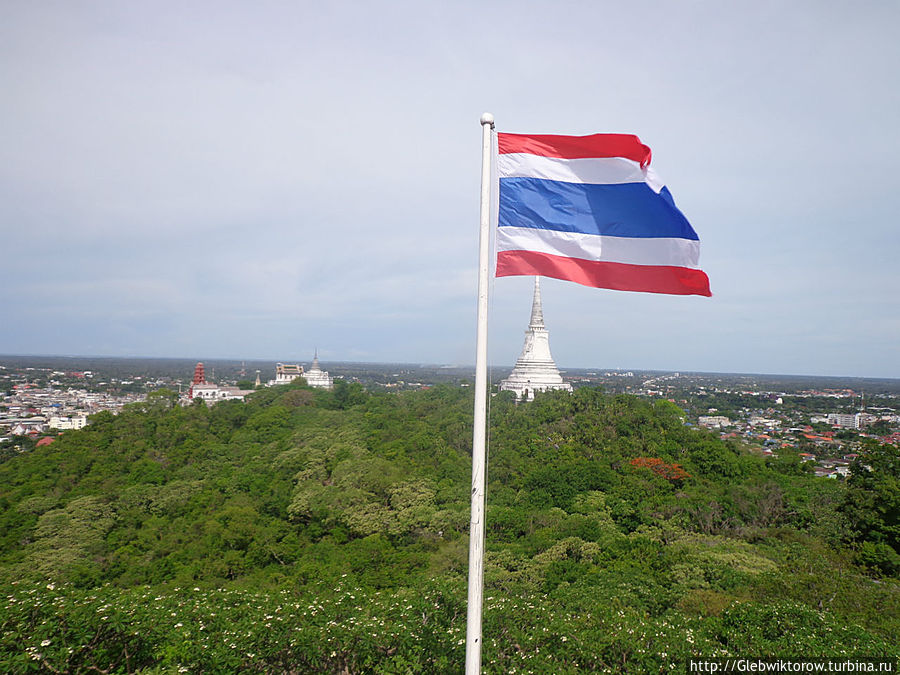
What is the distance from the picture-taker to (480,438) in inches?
179

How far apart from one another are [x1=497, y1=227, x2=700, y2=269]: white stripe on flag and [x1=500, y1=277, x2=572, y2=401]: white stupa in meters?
35.0

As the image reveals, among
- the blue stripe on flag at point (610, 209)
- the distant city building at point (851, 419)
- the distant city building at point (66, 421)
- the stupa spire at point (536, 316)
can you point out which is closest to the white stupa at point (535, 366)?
the stupa spire at point (536, 316)

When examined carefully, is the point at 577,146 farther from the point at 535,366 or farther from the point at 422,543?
the point at 535,366

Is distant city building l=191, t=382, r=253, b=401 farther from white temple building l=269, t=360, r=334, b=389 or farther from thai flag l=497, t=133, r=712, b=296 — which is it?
thai flag l=497, t=133, r=712, b=296

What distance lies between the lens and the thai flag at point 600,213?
5.20 meters

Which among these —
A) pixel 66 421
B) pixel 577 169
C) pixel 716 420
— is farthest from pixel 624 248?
pixel 66 421

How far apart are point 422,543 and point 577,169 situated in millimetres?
15305

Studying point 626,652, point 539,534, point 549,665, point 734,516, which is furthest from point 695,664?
point 734,516

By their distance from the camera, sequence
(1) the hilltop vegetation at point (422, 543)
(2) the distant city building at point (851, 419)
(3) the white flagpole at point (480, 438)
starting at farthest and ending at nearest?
(2) the distant city building at point (851, 419) < (1) the hilltop vegetation at point (422, 543) < (3) the white flagpole at point (480, 438)

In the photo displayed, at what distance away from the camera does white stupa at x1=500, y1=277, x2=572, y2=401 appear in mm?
40500

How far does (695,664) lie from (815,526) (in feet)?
46.8

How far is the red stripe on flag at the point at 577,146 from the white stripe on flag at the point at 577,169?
0.04 metres

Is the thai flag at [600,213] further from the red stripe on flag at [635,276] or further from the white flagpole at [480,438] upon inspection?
→ the white flagpole at [480,438]

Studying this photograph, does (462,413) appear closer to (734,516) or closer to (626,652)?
(734,516)
